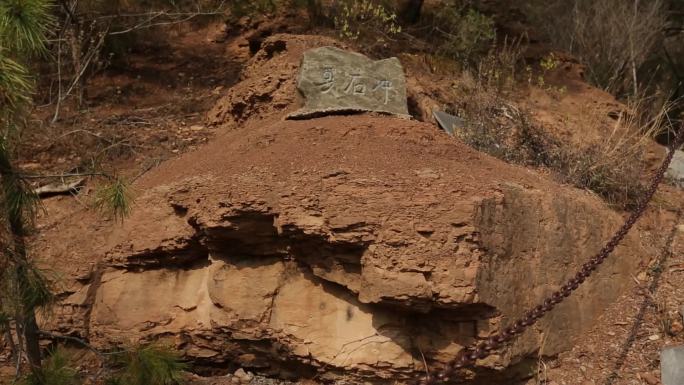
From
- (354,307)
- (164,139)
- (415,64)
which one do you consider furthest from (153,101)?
(354,307)

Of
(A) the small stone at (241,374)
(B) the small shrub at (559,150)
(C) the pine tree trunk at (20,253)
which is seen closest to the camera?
(C) the pine tree trunk at (20,253)

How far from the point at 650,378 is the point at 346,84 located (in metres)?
2.68

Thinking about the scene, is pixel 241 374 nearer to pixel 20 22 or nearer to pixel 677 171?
pixel 20 22

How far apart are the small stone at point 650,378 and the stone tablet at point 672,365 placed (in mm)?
37

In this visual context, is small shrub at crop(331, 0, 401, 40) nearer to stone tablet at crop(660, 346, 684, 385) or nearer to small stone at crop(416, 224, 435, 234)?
small stone at crop(416, 224, 435, 234)

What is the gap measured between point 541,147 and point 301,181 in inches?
108

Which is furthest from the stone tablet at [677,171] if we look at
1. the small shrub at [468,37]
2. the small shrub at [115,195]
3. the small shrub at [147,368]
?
the small shrub at [115,195]

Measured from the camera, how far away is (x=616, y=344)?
4250 mm

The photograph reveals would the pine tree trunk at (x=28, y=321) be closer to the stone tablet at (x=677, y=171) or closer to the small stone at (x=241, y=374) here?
the small stone at (x=241, y=374)

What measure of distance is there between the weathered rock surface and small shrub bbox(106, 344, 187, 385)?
70 cm

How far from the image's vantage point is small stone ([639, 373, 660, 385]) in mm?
3932

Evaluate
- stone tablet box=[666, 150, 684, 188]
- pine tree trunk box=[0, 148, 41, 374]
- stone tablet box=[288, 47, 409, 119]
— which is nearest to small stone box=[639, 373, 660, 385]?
stone tablet box=[288, 47, 409, 119]

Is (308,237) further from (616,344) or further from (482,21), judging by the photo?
(482,21)

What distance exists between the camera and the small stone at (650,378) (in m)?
3.93
